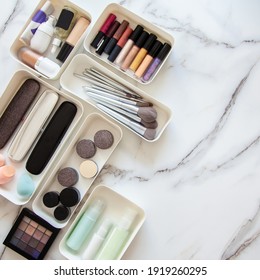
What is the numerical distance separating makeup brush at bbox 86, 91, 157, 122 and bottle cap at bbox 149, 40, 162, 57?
4.8 inches

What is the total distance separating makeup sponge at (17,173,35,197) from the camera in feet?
3.65

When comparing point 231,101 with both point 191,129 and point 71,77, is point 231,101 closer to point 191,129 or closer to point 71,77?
point 191,129

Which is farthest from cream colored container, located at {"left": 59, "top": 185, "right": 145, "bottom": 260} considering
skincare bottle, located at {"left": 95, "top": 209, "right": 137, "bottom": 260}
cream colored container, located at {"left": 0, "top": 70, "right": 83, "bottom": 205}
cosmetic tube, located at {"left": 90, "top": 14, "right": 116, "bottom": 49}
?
cosmetic tube, located at {"left": 90, "top": 14, "right": 116, "bottom": 49}

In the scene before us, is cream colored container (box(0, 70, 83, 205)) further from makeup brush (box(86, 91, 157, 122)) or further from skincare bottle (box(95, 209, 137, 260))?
skincare bottle (box(95, 209, 137, 260))

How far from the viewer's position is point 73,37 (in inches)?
44.4

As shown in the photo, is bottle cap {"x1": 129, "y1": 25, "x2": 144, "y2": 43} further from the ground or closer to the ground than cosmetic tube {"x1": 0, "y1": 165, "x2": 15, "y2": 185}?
further from the ground

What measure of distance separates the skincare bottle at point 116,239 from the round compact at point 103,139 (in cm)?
16

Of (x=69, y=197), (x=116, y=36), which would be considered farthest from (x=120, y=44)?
(x=69, y=197)

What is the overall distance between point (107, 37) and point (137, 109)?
180 mm

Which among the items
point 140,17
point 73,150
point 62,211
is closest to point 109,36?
point 140,17

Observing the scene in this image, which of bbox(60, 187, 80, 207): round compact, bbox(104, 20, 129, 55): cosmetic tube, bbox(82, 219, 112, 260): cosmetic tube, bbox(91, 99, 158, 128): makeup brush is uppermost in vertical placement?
bbox(104, 20, 129, 55): cosmetic tube

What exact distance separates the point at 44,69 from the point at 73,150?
0.63 feet

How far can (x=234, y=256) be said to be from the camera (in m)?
1.16
